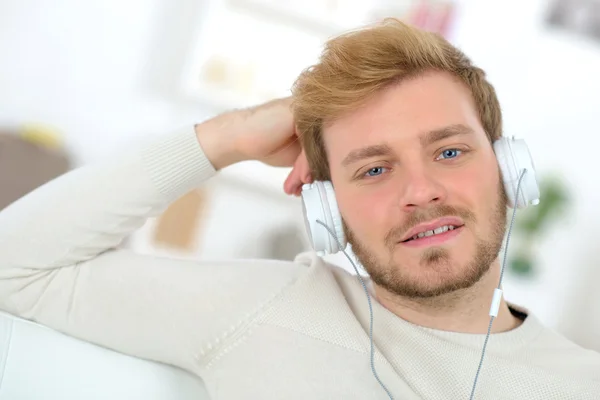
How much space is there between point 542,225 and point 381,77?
4.25 feet

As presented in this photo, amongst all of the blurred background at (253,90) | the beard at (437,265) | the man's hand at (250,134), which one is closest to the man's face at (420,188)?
the beard at (437,265)

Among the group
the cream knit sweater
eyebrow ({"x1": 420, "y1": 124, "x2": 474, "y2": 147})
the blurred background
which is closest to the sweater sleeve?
the cream knit sweater

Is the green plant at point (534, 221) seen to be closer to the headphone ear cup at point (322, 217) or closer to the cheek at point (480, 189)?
the cheek at point (480, 189)

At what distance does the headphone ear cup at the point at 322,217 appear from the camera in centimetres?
106

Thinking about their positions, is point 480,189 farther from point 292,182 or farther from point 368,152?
point 292,182

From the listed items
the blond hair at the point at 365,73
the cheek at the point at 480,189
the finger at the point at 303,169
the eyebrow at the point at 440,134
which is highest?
the blond hair at the point at 365,73

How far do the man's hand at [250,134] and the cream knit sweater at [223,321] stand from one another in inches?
3.7

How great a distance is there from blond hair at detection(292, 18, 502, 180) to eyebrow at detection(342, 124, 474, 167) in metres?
0.08

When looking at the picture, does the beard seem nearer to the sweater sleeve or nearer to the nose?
the nose

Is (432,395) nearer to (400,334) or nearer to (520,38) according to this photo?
(400,334)

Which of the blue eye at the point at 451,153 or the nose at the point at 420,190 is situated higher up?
the blue eye at the point at 451,153

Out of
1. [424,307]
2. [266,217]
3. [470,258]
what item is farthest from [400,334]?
[266,217]

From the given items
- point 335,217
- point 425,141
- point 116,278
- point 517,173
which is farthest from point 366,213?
point 116,278

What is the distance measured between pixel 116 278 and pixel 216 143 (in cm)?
31
